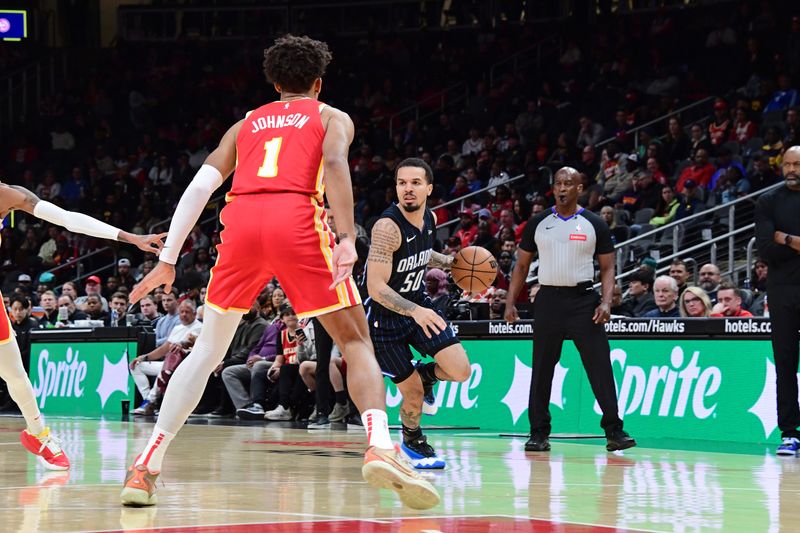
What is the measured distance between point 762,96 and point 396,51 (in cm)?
1042

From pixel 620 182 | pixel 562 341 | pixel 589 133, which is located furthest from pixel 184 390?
pixel 589 133

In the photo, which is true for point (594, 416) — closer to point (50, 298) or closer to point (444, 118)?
point (50, 298)

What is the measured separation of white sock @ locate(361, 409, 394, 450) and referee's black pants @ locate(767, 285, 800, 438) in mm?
5026

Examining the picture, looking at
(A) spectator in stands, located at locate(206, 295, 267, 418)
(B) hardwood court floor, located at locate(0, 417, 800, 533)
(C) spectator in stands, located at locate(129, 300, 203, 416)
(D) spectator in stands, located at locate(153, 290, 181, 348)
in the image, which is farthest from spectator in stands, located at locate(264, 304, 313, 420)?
(B) hardwood court floor, located at locate(0, 417, 800, 533)

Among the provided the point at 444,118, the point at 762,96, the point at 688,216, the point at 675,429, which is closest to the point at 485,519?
the point at 675,429

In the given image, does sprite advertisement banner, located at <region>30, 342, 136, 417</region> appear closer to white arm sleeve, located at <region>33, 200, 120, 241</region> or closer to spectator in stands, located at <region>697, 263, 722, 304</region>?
spectator in stands, located at <region>697, 263, 722, 304</region>

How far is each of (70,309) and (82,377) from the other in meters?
2.94

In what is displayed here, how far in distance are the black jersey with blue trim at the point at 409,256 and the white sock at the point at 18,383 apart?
87.6 inches

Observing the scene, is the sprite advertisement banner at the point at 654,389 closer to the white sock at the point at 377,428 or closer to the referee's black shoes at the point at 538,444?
the referee's black shoes at the point at 538,444

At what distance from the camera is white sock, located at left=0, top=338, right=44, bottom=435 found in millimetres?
7859

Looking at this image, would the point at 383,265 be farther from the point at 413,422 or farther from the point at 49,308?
the point at 49,308

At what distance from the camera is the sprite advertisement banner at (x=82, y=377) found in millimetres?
16594

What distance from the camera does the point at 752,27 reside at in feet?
70.8

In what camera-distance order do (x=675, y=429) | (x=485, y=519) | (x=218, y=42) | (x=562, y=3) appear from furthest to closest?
(x=218, y=42), (x=562, y=3), (x=675, y=429), (x=485, y=519)
